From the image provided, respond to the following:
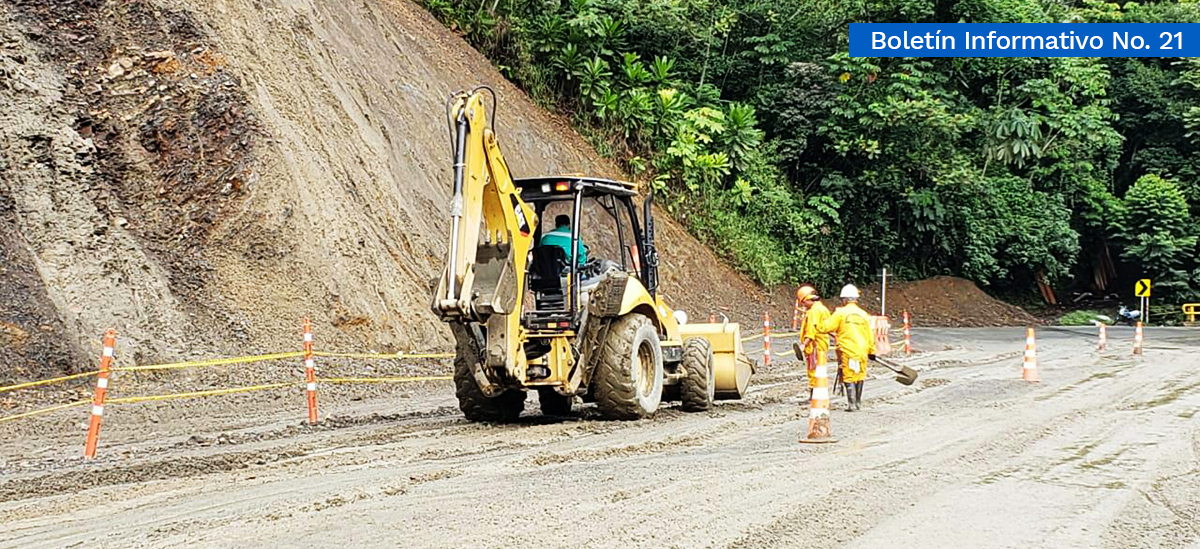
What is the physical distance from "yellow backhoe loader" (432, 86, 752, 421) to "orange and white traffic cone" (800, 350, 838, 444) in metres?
2.07

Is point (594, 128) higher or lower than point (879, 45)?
lower

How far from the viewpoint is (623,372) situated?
485 inches

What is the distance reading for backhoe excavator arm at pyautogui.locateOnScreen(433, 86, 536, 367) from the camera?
36.0ft

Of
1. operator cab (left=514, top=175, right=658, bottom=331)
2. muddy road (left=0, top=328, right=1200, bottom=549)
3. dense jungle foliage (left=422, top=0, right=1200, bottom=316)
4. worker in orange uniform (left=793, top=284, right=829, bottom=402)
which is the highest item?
dense jungle foliage (left=422, top=0, right=1200, bottom=316)

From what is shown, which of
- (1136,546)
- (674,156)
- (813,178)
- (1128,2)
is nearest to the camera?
(1136,546)

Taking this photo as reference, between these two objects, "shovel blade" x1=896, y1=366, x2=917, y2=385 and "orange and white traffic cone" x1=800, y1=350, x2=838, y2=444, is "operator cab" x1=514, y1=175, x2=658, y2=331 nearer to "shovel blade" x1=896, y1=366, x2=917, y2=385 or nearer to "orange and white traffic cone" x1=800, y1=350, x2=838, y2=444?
"orange and white traffic cone" x1=800, y1=350, x2=838, y2=444

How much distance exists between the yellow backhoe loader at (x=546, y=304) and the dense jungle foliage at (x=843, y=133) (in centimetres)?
1804

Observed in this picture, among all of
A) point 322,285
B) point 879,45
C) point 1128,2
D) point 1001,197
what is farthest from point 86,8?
point 1128,2

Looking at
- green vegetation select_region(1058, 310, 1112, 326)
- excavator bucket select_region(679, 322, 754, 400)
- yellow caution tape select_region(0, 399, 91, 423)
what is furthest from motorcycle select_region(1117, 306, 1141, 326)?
yellow caution tape select_region(0, 399, 91, 423)

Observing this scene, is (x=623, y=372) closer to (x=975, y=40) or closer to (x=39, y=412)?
(x=39, y=412)

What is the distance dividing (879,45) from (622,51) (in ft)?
27.3

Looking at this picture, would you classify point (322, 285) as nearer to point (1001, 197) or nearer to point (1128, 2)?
point (1001, 197)

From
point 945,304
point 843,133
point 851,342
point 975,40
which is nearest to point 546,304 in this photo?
point 851,342

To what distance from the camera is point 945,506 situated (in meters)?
7.88
